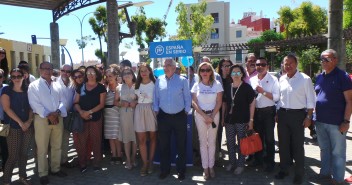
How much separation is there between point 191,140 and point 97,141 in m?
1.70

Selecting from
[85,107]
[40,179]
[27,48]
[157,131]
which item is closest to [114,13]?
[85,107]

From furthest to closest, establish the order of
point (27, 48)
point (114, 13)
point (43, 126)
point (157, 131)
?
point (27, 48) → point (114, 13) → point (157, 131) → point (43, 126)

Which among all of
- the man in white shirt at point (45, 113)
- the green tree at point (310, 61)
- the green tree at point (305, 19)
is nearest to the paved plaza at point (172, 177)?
the man in white shirt at point (45, 113)

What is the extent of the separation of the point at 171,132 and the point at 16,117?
2405 mm

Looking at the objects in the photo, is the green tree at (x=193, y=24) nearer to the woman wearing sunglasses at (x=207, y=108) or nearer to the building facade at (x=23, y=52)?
the building facade at (x=23, y=52)

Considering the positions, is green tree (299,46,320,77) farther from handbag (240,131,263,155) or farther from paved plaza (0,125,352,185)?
handbag (240,131,263,155)

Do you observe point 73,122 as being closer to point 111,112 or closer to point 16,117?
point 111,112

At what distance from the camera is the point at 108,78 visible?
6.10 metres

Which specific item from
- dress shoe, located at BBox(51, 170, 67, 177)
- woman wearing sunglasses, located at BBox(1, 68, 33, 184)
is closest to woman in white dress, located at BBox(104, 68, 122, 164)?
dress shoe, located at BBox(51, 170, 67, 177)

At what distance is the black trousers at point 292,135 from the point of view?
490 centimetres

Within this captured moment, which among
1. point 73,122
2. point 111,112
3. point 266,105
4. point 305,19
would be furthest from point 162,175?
point 305,19

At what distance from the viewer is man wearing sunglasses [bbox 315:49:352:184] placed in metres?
4.60

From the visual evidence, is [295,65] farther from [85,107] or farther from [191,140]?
[85,107]

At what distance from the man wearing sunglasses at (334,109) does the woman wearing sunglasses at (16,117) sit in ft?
14.5
